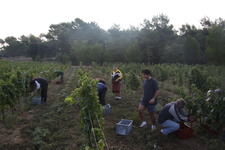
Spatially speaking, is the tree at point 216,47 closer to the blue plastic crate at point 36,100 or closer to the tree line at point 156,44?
the tree line at point 156,44

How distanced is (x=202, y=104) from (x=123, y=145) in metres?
2.28

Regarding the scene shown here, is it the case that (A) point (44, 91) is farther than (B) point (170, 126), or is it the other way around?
(A) point (44, 91)

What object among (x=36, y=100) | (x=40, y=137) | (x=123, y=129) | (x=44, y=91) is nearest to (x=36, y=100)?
(x=36, y=100)

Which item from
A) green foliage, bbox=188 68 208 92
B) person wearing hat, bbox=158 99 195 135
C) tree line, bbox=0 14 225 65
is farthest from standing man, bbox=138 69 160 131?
tree line, bbox=0 14 225 65

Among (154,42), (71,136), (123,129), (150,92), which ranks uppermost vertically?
(154,42)

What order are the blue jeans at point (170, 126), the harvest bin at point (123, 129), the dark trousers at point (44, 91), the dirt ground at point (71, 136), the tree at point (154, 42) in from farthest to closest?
the tree at point (154, 42), the dark trousers at point (44, 91), the harvest bin at point (123, 129), the blue jeans at point (170, 126), the dirt ground at point (71, 136)

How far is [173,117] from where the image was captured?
17.5ft

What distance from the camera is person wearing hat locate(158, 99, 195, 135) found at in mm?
5137

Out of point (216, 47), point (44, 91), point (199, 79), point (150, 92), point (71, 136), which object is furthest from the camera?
point (216, 47)

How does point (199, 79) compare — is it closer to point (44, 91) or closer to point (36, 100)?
point (44, 91)

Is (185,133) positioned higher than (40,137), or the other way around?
(185,133)

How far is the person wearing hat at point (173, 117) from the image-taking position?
514 cm

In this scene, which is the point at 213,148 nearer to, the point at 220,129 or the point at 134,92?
the point at 220,129

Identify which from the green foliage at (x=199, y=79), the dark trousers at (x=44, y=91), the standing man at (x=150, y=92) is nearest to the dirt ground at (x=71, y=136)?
the standing man at (x=150, y=92)
